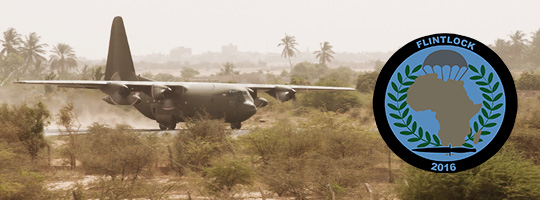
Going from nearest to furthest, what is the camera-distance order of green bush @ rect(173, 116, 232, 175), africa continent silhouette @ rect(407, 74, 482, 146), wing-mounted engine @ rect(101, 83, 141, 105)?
africa continent silhouette @ rect(407, 74, 482, 146), green bush @ rect(173, 116, 232, 175), wing-mounted engine @ rect(101, 83, 141, 105)

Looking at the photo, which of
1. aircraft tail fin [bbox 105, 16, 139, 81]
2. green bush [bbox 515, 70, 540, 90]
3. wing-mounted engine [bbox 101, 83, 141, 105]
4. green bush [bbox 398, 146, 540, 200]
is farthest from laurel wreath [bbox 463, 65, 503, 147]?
green bush [bbox 515, 70, 540, 90]

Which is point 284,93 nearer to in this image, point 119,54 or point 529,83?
point 119,54

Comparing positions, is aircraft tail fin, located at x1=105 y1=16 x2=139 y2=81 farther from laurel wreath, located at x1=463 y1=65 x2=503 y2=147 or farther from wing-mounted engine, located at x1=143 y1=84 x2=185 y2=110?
laurel wreath, located at x1=463 y1=65 x2=503 y2=147

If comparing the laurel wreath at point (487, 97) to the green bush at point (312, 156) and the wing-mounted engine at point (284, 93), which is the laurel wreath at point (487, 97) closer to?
the green bush at point (312, 156)

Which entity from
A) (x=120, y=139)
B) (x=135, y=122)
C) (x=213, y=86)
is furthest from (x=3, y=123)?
(x=135, y=122)

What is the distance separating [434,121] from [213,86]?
21030mm

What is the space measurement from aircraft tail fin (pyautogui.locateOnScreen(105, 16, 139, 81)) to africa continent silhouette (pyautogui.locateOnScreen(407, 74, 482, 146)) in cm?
2706

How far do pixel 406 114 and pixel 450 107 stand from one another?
3.24 feet

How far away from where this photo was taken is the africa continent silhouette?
471 inches

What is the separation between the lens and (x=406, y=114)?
12.2 meters

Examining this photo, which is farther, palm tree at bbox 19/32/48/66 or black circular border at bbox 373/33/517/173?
palm tree at bbox 19/32/48/66

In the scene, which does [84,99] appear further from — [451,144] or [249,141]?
[451,144]

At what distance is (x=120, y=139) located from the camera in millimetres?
26203

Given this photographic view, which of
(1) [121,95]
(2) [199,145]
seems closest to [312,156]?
(2) [199,145]
